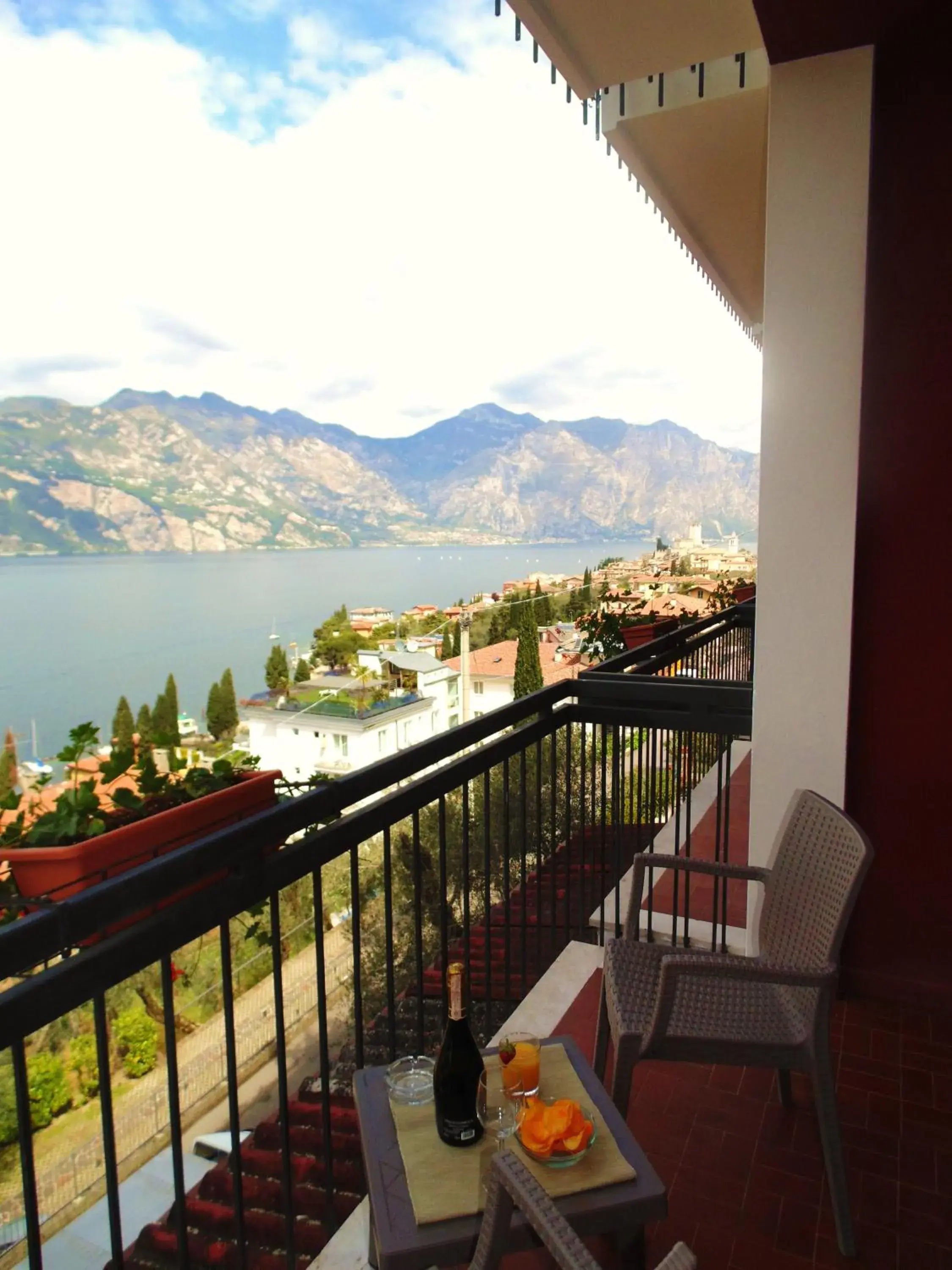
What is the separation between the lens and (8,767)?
10.5ft

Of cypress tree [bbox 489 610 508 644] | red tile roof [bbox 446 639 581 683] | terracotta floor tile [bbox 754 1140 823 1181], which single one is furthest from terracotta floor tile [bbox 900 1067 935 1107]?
cypress tree [bbox 489 610 508 644]

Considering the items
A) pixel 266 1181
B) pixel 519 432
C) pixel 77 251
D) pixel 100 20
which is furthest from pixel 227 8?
pixel 266 1181

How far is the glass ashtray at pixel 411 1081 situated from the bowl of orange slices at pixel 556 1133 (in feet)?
0.63

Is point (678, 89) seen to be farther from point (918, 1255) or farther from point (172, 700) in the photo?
point (172, 700)

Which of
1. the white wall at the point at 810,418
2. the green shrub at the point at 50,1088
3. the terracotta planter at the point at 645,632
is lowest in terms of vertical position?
the green shrub at the point at 50,1088

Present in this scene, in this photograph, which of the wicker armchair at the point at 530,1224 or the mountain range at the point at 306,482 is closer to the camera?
the wicker armchair at the point at 530,1224

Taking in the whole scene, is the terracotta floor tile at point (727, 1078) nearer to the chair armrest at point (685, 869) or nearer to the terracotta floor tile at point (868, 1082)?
the terracotta floor tile at point (868, 1082)

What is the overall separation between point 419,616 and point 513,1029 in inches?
938

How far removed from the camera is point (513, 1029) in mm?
2428

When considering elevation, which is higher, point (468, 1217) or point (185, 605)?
point (468, 1217)

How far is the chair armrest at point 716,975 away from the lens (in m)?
1.54

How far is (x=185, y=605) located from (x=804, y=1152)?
1581 inches

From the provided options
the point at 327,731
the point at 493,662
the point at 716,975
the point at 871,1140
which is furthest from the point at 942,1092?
the point at 493,662

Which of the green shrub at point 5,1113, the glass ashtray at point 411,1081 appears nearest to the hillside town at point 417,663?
the green shrub at point 5,1113
